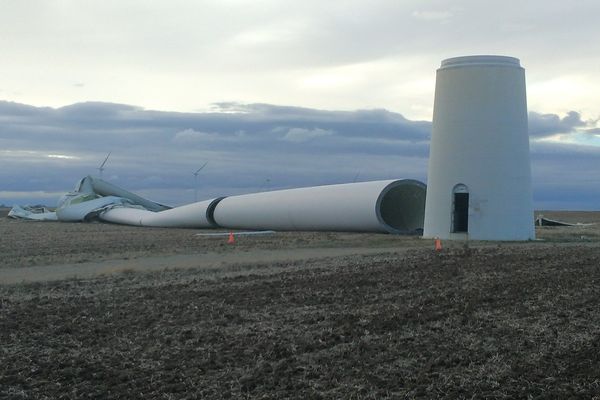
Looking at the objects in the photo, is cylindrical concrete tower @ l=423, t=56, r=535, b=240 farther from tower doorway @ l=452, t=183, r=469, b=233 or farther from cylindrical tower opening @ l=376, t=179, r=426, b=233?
cylindrical tower opening @ l=376, t=179, r=426, b=233

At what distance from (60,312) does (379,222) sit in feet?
75.4

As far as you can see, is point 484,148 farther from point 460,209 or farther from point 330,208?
point 330,208

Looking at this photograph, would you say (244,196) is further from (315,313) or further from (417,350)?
(417,350)

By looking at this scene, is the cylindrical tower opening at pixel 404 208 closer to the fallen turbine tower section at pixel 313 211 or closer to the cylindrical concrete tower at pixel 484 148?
the fallen turbine tower section at pixel 313 211

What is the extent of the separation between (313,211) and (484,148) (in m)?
12.0

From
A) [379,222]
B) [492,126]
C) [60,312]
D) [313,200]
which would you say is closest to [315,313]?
[60,312]

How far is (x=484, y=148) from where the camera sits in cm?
2784

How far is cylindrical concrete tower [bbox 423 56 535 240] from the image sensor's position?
27.9 meters

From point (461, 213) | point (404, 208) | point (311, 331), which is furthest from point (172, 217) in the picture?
point (311, 331)

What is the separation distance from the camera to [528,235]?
2880 centimetres

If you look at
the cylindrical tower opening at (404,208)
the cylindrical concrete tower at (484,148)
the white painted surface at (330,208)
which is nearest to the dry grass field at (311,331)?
the cylindrical concrete tower at (484,148)

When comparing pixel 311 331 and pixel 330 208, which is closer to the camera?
pixel 311 331

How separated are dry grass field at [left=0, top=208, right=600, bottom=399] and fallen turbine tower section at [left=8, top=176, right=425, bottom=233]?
1556 cm

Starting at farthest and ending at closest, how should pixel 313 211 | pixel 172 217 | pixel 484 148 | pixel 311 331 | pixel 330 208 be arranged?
pixel 172 217 → pixel 313 211 → pixel 330 208 → pixel 484 148 → pixel 311 331
